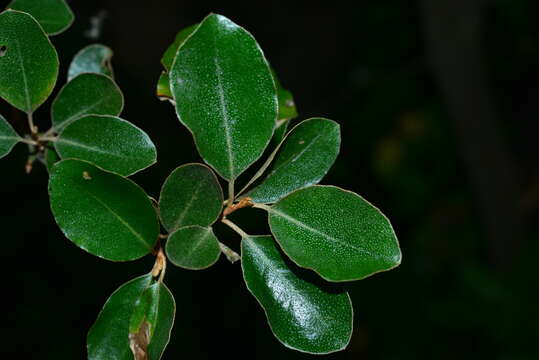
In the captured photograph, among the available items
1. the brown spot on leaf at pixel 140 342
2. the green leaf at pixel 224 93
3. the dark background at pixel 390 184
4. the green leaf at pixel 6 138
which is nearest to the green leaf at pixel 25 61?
the green leaf at pixel 6 138

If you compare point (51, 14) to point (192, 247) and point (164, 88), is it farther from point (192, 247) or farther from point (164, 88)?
point (192, 247)

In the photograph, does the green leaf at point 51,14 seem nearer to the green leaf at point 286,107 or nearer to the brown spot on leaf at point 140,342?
the green leaf at point 286,107

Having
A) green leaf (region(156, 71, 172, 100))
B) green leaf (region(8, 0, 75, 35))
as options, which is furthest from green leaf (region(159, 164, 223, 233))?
green leaf (region(8, 0, 75, 35))

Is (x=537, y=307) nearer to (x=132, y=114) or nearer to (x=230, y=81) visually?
(x=132, y=114)

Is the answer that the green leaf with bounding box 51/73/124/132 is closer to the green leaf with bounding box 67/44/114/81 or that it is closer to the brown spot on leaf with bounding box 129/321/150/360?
the green leaf with bounding box 67/44/114/81

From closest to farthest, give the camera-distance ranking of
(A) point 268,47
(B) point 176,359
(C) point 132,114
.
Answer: (C) point 132,114 → (B) point 176,359 → (A) point 268,47

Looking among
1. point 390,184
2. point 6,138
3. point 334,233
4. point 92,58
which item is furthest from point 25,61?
point 390,184

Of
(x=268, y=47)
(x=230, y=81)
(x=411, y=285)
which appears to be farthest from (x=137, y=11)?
(x=230, y=81)
